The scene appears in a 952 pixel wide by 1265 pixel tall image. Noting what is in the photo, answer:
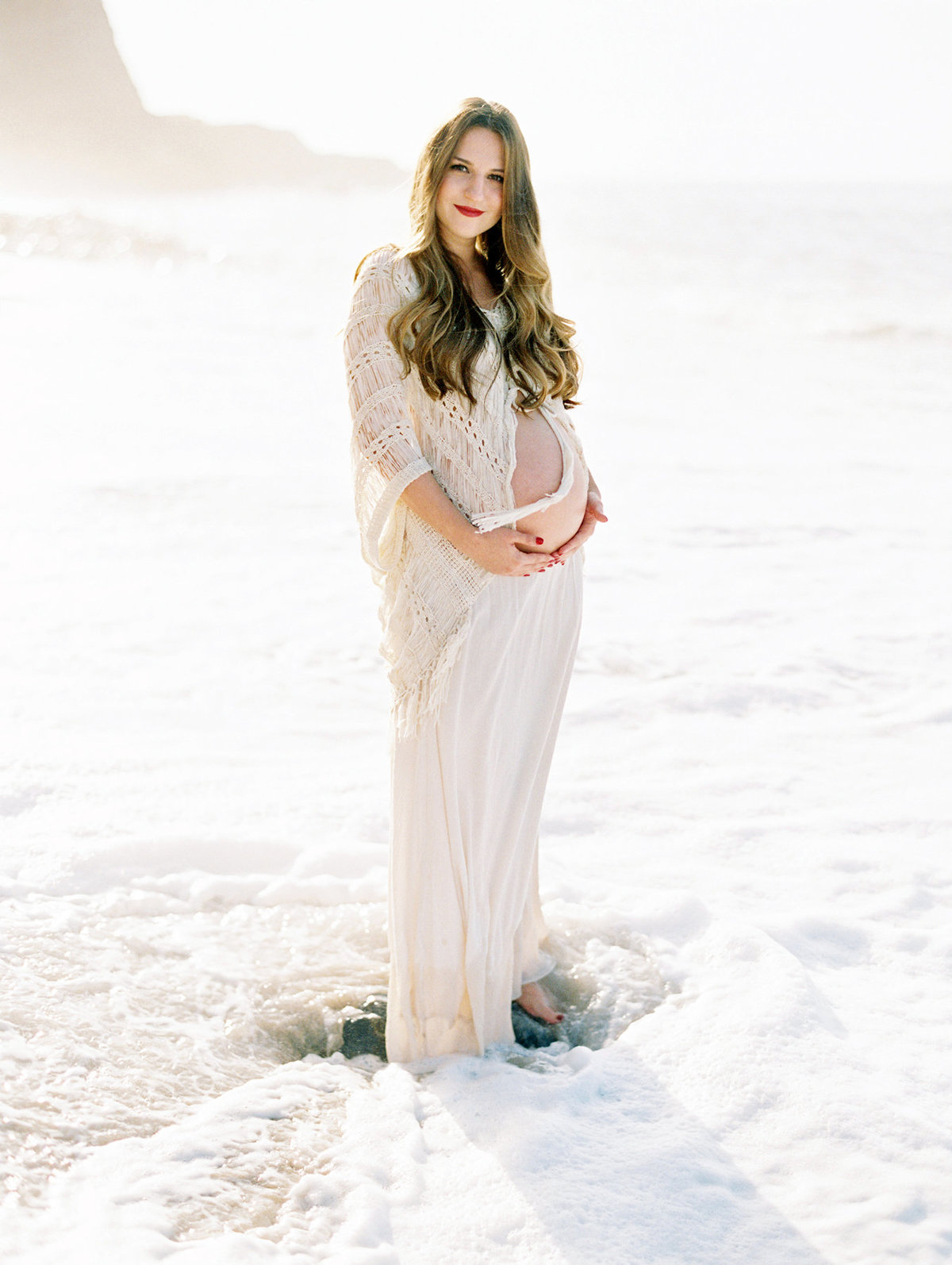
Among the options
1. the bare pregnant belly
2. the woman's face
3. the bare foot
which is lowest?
the bare foot

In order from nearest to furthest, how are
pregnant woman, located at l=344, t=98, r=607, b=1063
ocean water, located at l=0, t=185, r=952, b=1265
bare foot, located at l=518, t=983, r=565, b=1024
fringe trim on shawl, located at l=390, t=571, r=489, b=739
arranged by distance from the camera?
ocean water, located at l=0, t=185, r=952, b=1265
pregnant woman, located at l=344, t=98, r=607, b=1063
fringe trim on shawl, located at l=390, t=571, r=489, b=739
bare foot, located at l=518, t=983, r=565, b=1024

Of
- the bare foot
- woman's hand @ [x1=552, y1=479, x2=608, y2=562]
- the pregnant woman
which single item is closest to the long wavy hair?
the pregnant woman

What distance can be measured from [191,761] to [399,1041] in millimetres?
1724

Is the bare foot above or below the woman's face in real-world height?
below

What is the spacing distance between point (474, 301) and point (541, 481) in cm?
40

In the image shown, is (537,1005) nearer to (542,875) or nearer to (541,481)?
(542,875)

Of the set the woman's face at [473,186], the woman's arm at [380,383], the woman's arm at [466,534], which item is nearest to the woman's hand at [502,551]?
the woman's arm at [466,534]

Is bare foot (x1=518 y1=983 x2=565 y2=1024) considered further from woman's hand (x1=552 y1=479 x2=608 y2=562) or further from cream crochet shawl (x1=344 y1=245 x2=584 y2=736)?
woman's hand (x1=552 y1=479 x2=608 y2=562)

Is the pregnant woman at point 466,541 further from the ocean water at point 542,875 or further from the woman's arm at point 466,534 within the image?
the ocean water at point 542,875

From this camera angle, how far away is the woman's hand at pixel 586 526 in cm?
249

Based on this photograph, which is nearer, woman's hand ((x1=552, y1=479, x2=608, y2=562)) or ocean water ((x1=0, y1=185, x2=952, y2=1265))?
ocean water ((x1=0, y1=185, x2=952, y2=1265))

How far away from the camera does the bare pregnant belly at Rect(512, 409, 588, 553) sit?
8.05 feet

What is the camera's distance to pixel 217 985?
2867mm

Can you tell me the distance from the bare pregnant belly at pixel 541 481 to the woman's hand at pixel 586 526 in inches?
0.7
